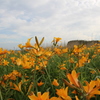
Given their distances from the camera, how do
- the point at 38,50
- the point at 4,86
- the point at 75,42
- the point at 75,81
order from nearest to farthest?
the point at 75,81
the point at 38,50
the point at 4,86
the point at 75,42

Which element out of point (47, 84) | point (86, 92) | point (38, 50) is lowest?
point (47, 84)

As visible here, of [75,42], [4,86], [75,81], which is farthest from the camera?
[75,42]

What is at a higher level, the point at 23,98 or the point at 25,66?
the point at 25,66

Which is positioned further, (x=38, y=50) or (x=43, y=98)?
(x=38, y=50)

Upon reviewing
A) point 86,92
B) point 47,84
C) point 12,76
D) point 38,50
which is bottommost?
point 47,84

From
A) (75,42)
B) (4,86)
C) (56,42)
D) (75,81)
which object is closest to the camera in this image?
(75,81)

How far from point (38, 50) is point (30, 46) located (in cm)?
7


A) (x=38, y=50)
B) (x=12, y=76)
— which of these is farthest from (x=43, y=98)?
(x=12, y=76)

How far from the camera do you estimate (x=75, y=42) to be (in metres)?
13.1

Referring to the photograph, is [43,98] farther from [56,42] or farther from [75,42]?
[75,42]

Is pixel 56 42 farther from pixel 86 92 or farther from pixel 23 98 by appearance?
pixel 86 92

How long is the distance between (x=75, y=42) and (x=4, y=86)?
1249cm

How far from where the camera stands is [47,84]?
50.4 inches

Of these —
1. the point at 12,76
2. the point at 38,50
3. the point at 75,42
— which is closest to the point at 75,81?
the point at 38,50
